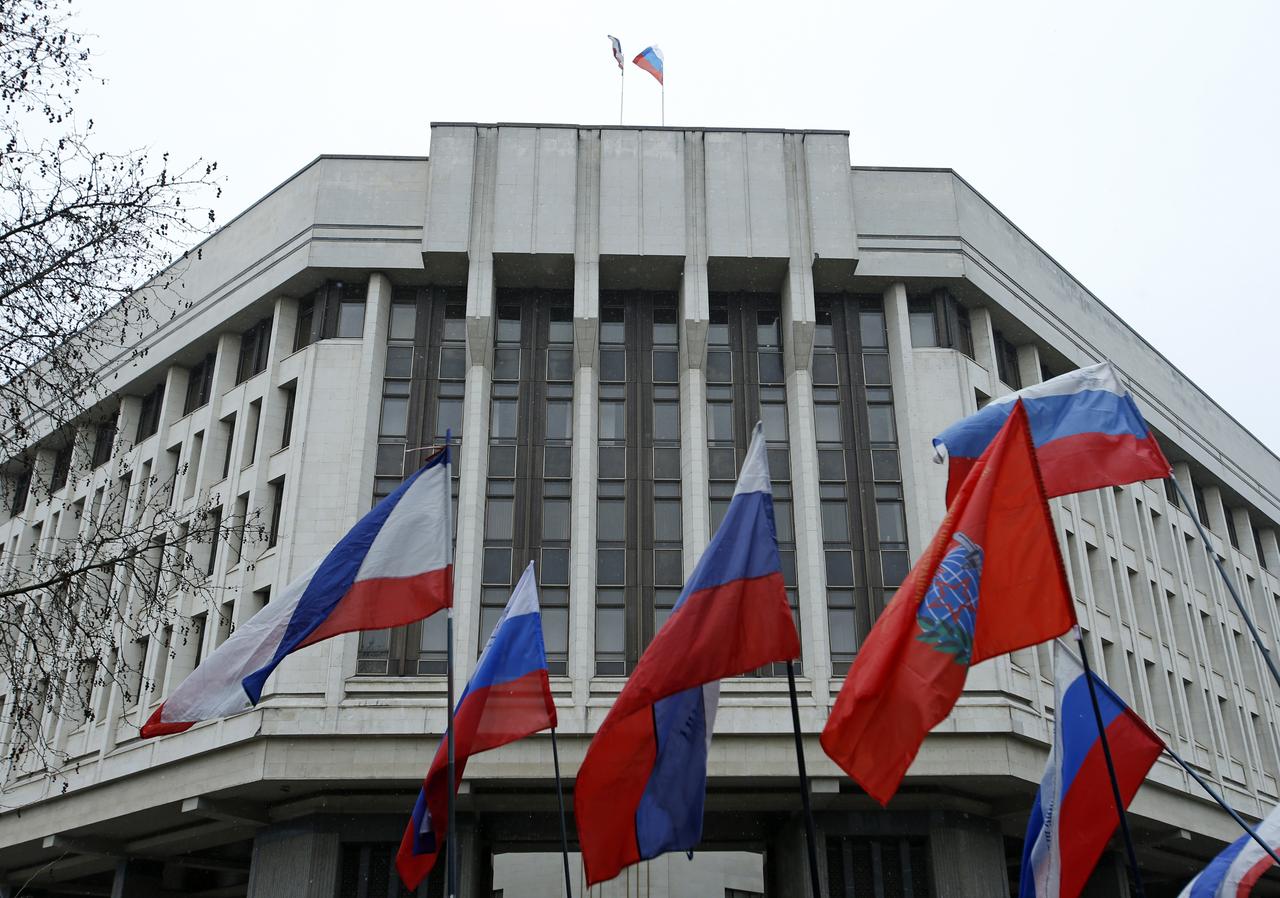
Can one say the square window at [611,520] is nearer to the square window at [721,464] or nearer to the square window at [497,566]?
the square window at [497,566]

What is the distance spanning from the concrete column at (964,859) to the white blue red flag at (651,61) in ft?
73.5

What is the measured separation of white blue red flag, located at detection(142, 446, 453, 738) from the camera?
13.8 metres

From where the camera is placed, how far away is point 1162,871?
37.9 m

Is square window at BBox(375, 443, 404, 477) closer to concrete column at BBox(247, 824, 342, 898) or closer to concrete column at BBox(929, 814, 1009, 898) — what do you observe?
concrete column at BBox(247, 824, 342, 898)

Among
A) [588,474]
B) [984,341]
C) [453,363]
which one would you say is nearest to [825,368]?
[984,341]

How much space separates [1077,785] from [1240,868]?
326 centimetres

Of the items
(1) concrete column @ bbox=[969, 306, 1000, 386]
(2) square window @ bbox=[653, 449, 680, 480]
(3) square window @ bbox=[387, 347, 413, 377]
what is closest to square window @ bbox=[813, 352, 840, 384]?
(1) concrete column @ bbox=[969, 306, 1000, 386]

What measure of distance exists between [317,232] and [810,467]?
14591mm

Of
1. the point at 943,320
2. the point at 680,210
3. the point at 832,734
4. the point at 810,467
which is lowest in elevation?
the point at 832,734

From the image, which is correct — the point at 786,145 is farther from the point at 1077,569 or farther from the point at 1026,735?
the point at 1026,735

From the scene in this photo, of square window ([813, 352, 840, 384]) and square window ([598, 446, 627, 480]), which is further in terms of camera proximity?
square window ([813, 352, 840, 384])

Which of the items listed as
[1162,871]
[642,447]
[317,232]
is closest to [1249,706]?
[1162,871]

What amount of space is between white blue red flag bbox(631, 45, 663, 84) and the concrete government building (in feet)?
13.9

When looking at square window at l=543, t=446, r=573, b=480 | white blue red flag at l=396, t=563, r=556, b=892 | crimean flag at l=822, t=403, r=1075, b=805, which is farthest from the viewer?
square window at l=543, t=446, r=573, b=480
